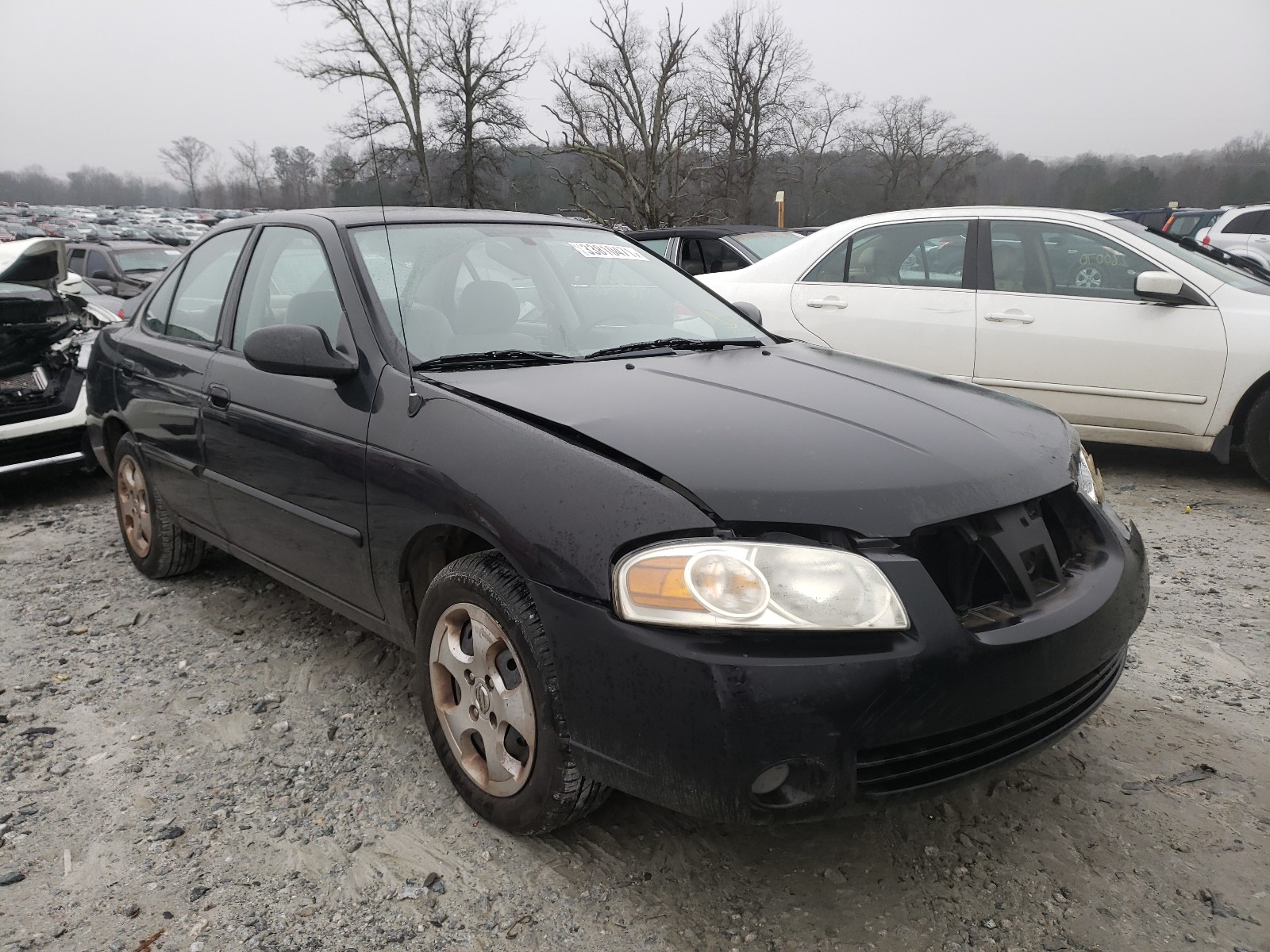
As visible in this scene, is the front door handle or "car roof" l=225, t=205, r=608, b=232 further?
the front door handle

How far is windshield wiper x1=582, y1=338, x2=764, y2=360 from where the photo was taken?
2.71m

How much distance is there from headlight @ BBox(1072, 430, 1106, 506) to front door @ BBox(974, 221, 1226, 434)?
2.91 metres

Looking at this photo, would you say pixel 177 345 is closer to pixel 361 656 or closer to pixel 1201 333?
pixel 361 656

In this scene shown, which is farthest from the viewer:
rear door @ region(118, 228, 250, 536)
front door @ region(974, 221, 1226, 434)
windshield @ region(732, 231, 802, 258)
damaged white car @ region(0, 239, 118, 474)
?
windshield @ region(732, 231, 802, 258)

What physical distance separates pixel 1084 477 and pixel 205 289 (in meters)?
3.25

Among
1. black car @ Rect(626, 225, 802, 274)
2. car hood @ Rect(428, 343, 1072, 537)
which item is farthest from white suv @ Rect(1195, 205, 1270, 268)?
car hood @ Rect(428, 343, 1072, 537)

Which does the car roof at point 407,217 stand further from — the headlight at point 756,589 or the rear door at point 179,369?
the headlight at point 756,589

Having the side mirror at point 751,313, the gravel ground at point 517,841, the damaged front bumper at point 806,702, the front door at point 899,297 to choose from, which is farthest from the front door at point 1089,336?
the damaged front bumper at point 806,702

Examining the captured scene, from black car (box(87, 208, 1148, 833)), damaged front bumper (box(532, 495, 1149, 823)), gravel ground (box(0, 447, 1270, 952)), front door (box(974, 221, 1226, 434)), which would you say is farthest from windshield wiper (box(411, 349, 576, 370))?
front door (box(974, 221, 1226, 434))

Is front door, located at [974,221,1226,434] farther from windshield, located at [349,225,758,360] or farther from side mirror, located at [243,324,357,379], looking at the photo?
side mirror, located at [243,324,357,379]

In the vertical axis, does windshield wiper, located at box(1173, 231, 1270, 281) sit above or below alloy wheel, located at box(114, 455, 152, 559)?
above

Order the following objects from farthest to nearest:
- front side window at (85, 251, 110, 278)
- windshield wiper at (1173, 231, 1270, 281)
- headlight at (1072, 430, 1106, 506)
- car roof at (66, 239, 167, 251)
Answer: car roof at (66, 239, 167, 251) < front side window at (85, 251, 110, 278) < windshield wiper at (1173, 231, 1270, 281) < headlight at (1072, 430, 1106, 506)

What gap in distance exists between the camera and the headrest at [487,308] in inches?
106

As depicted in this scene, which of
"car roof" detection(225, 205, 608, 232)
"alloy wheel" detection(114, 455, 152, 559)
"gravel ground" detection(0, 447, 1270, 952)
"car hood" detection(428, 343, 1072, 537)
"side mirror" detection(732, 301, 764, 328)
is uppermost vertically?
"car roof" detection(225, 205, 608, 232)
